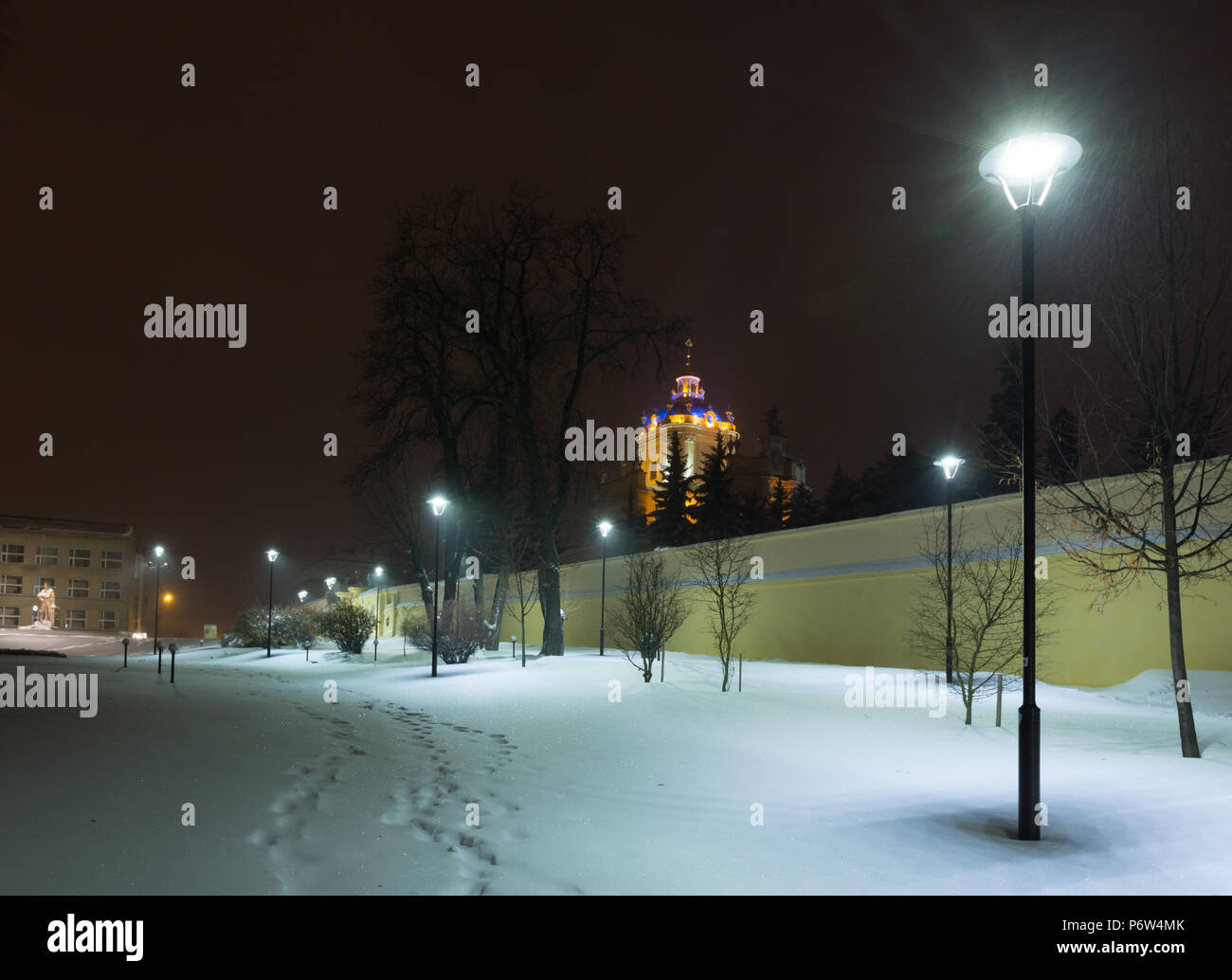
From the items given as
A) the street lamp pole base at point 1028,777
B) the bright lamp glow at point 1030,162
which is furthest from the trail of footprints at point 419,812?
the bright lamp glow at point 1030,162

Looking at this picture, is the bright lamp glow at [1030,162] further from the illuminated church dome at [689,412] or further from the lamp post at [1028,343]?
the illuminated church dome at [689,412]

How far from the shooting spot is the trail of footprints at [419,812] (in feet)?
19.9

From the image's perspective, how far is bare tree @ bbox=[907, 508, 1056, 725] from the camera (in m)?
18.8

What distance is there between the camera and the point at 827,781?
31.8ft

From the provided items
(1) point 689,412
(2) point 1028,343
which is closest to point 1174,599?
(2) point 1028,343

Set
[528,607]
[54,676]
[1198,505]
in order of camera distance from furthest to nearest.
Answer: [528,607], [54,676], [1198,505]

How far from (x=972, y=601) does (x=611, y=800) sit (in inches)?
613

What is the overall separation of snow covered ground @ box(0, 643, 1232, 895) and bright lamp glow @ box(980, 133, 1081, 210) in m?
5.68

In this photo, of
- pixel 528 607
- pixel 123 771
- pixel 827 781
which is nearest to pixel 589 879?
pixel 827 781

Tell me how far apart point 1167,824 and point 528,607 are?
1531 inches

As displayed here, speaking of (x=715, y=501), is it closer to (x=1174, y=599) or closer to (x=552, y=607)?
(x=552, y=607)

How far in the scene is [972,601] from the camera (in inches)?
833
